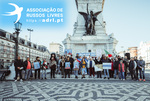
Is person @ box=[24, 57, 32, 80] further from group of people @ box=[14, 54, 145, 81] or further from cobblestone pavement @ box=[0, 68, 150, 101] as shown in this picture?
cobblestone pavement @ box=[0, 68, 150, 101]

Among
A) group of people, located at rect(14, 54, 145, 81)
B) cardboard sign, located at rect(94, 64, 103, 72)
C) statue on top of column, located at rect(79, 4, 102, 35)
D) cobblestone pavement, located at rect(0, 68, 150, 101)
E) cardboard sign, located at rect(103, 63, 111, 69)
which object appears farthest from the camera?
statue on top of column, located at rect(79, 4, 102, 35)

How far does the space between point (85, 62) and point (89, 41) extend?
22.4ft

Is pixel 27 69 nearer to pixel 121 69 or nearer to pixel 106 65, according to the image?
pixel 106 65

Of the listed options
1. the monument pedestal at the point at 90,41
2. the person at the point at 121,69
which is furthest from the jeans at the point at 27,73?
the monument pedestal at the point at 90,41

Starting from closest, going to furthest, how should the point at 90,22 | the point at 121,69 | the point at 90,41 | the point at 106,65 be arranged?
the point at 121,69 < the point at 106,65 < the point at 90,41 < the point at 90,22

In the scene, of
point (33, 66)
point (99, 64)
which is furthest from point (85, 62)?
point (33, 66)

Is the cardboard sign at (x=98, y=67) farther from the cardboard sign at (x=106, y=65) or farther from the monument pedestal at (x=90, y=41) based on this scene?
the monument pedestal at (x=90, y=41)

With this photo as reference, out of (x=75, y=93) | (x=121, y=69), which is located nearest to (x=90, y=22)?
(x=121, y=69)

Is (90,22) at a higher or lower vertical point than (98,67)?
higher

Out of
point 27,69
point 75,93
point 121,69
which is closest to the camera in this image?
point 75,93

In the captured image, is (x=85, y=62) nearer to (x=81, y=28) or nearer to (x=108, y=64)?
(x=108, y=64)

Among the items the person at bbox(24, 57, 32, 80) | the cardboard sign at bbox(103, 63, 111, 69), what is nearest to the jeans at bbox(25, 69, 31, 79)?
the person at bbox(24, 57, 32, 80)

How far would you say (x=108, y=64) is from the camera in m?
10.9

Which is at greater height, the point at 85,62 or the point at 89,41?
the point at 89,41
